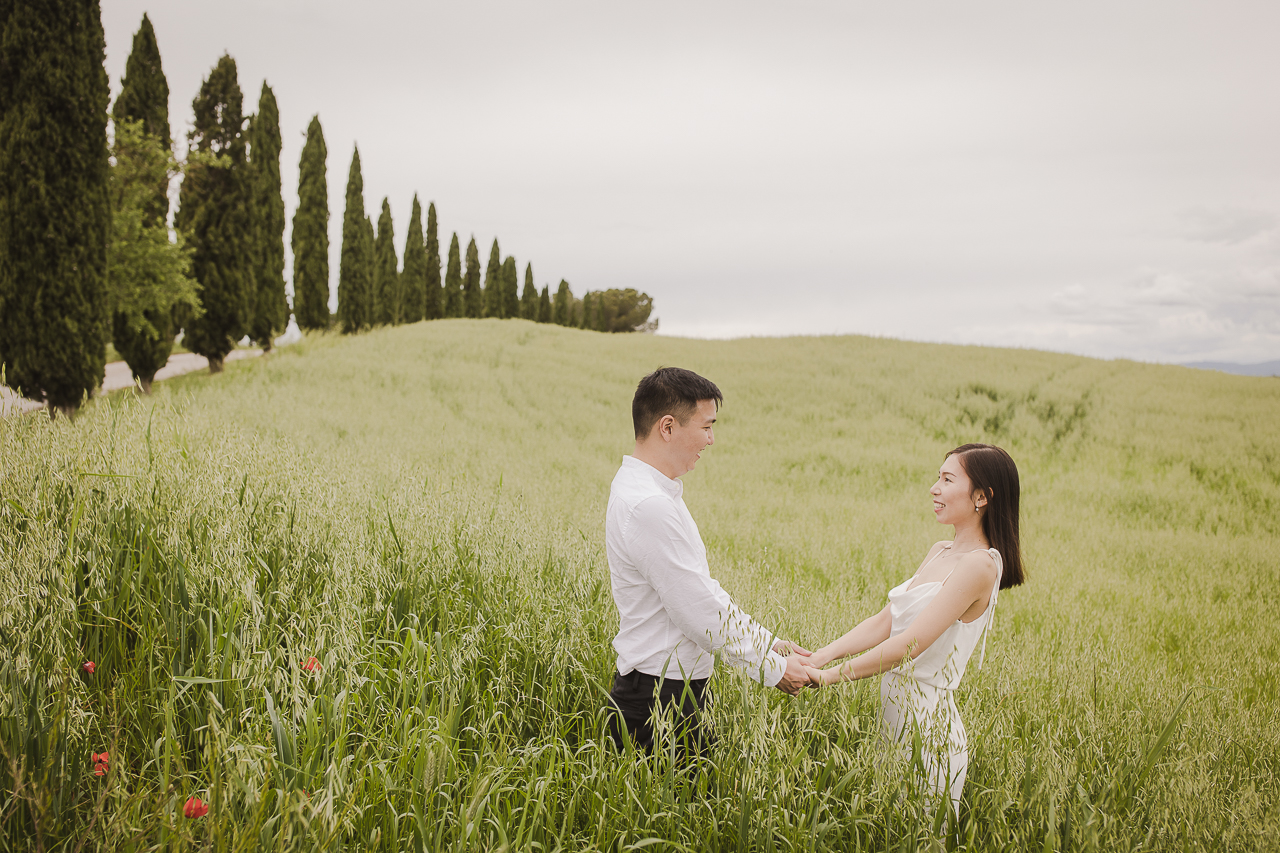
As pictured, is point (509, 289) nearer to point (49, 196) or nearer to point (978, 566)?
point (49, 196)

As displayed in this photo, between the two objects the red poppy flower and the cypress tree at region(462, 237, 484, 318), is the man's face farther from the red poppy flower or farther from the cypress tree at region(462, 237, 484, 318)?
the cypress tree at region(462, 237, 484, 318)

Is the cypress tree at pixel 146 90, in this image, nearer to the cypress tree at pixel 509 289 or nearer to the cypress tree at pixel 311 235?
the cypress tree at pixel 311 235

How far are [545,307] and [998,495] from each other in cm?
5463

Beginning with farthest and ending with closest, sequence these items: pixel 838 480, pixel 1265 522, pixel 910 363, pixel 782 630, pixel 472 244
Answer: pixel 472 244 → pixel 910 363 → pixel 838 480 → pixel 1265 522 → pixel 782 630

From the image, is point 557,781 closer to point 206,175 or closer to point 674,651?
point 674,651

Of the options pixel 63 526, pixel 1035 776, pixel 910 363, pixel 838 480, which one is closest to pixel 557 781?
pixel 1035 776

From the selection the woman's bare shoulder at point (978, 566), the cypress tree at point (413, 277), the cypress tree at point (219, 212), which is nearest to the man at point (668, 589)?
the woman's bare shoulder at point (978, 566)

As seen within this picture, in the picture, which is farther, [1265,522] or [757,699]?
[1265,522]

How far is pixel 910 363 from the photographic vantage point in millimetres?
21922

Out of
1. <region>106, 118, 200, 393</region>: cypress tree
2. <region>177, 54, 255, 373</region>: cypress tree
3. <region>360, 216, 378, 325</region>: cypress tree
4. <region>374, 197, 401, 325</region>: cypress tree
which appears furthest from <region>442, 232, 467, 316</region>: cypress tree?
<region>106, 118, 200, 393</region>: cypress tree

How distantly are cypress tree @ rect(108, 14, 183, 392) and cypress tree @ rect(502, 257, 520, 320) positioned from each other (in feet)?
100

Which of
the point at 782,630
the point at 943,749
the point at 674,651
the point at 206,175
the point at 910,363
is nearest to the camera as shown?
the point at 943,749

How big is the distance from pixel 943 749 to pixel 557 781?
136 centimetres

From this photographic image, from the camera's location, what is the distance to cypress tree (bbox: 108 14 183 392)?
49.4 feet
